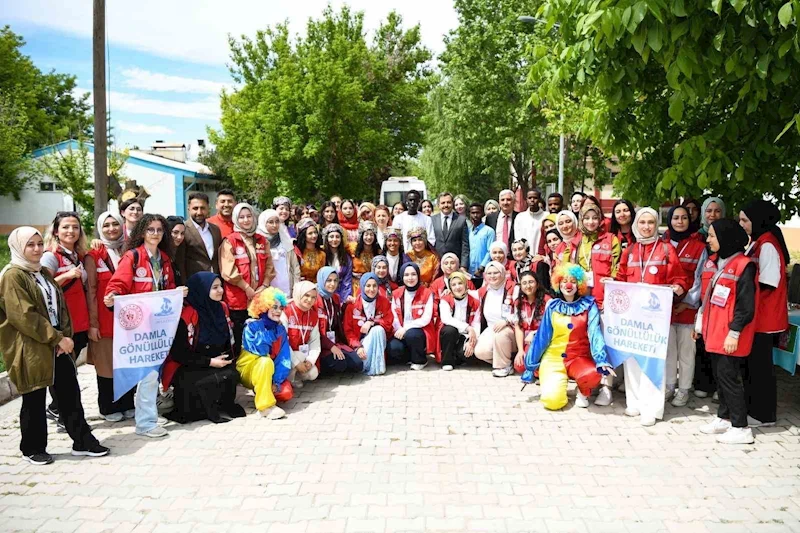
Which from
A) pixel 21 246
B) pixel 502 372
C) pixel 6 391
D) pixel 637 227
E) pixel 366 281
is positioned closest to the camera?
pixel 21 246

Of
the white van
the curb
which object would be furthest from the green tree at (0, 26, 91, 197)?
the curb

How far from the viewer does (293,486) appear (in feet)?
14.8

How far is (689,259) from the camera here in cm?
632

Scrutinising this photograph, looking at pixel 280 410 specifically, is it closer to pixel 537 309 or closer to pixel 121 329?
pixel 121 329

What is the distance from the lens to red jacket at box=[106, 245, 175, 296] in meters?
5.56

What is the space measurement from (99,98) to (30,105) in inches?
1395

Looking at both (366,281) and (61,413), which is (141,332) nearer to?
(61,413)

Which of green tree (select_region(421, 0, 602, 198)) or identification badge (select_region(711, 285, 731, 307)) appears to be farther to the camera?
green tree (select_region(421, 0, 602, 198))

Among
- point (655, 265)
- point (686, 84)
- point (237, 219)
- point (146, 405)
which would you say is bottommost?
point (146, 405)

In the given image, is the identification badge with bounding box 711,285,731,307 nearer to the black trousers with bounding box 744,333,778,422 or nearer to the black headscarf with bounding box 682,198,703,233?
the black trousers with bounding box 744,333,778,422

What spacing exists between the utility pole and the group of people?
152 inches

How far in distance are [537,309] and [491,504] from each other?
3.44 m

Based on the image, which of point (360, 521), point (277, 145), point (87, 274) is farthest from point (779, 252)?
point (277, 145)

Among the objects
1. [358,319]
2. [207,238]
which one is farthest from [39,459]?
[358,319]
